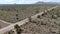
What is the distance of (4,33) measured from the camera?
28641 millimetres

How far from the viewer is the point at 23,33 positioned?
30.2 m

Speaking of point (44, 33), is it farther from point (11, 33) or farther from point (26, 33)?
point (11, 33)

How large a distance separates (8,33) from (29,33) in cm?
331

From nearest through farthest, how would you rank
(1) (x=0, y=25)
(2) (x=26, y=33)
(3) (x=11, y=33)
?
(3) (x=11, y=33), (2) (x=26, y=33), (1) (x=0, y=25)

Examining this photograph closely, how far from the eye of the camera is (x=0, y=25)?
131 feet

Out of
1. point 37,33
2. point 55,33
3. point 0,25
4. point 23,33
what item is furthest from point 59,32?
point 0,25

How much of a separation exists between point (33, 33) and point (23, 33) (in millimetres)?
1488

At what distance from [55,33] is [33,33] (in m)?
3.53

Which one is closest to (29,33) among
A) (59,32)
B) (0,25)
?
(59,32)

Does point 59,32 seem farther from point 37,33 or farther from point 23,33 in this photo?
point 23,33

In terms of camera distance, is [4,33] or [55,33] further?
[55,33]

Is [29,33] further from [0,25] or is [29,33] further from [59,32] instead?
[0,25]

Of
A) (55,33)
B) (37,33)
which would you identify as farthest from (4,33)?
(55,33)

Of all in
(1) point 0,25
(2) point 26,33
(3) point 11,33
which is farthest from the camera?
(1) point 0,25
